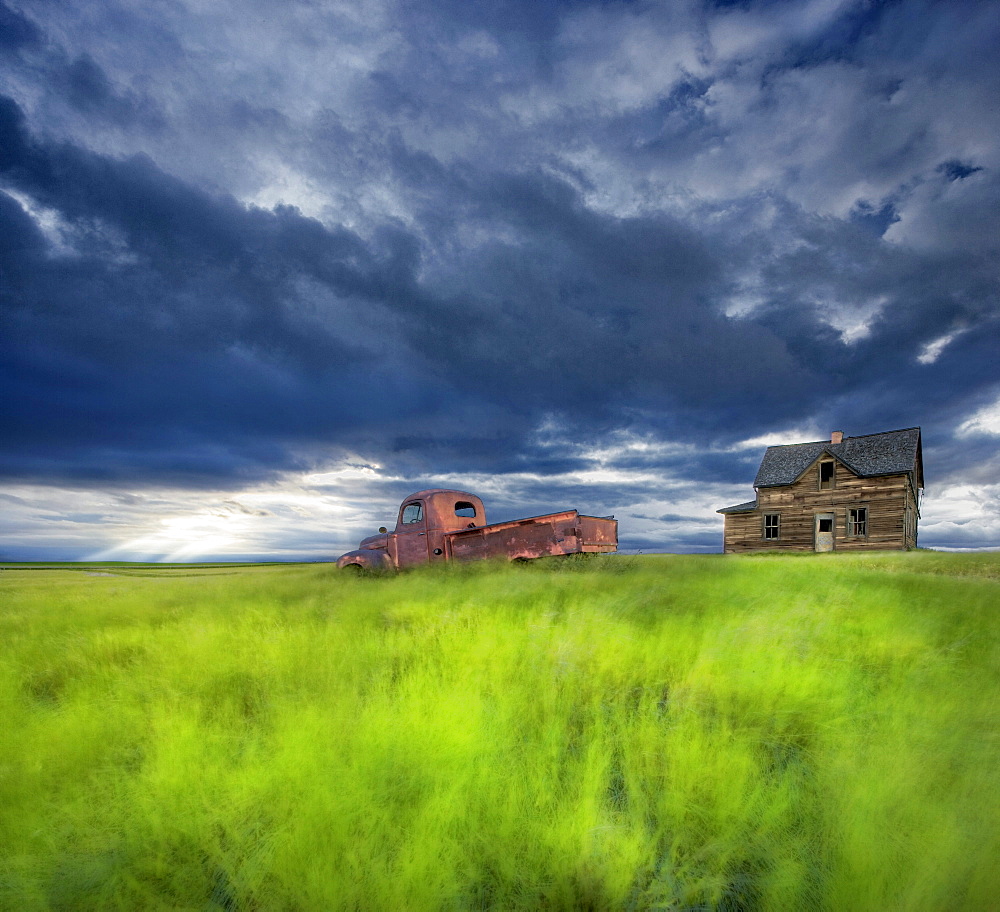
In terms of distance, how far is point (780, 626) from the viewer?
5.58 metres

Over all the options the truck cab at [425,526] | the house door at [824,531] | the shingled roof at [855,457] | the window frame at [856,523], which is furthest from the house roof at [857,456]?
the truck cab at [425,526]

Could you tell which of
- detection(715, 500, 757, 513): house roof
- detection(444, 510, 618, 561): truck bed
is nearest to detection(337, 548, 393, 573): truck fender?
detection(444, 510, 618, 561): truck bed

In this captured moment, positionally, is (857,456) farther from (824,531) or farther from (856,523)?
(824,531)

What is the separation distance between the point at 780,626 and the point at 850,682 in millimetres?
1457

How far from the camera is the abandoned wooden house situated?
25406 mm

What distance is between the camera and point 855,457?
2764 cm

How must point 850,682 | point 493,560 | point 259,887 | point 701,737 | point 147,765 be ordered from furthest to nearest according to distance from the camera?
point 493,560, point 850,682, point 701,737, point 147,765, point 259,887

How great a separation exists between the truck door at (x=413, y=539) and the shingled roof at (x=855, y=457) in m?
23.8

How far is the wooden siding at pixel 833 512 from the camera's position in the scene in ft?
82.6

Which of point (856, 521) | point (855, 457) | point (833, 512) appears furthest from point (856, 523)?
point (855, 457)

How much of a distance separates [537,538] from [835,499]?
24262 millimetres

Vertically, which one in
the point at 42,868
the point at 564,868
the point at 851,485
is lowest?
the point at 42,868

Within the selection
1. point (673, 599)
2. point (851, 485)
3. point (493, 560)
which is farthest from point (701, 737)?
point (851, 485)

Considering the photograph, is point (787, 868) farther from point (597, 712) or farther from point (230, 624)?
point (230, 624)
